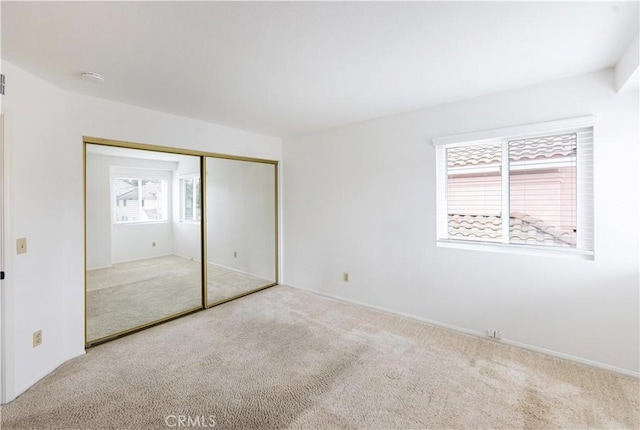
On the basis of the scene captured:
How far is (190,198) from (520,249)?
3.95m

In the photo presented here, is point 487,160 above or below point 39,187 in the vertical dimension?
above

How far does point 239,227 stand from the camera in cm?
432

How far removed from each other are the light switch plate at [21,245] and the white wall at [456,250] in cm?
308

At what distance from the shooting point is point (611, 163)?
2.27 metres

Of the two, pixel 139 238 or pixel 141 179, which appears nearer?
pixel 141 179

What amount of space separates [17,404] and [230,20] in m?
2.96

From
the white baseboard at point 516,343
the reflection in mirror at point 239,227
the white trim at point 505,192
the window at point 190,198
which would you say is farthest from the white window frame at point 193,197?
the white trim at point 505,192

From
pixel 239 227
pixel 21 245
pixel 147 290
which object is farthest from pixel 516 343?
pixel 21 245

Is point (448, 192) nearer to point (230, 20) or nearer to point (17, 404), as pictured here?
point (230, 20)

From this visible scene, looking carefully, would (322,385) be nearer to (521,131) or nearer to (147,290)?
(147,290)

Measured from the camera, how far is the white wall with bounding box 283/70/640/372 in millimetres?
2264

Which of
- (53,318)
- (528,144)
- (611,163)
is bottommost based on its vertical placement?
(53,318)

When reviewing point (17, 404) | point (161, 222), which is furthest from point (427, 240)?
point (17, 404)

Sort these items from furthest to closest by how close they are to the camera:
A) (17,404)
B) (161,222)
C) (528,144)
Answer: (161,222), (528,144), (17,404)
